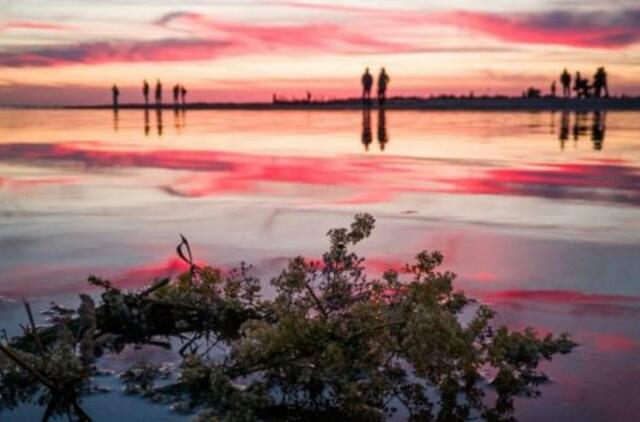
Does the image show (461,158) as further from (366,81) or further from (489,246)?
(366,81)

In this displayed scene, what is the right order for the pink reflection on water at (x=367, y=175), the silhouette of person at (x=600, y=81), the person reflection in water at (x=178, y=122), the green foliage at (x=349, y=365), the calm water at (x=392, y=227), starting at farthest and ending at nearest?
the silhouette of person at (x=600, y=81), the person reflection in water at (x=178, y=122), the pink reflection on water at (x=367, y=175), the calm water at (x=392, y=227), the green foliage at (x=349, y=365)

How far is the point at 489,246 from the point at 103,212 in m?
6.24

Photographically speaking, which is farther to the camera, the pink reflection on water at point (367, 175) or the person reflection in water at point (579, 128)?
the person reflection in water at point (579, 128)

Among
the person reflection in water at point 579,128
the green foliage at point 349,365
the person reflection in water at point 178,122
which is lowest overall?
the green foliage at point 349,365

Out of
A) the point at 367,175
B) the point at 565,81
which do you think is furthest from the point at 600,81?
the point at 367,175

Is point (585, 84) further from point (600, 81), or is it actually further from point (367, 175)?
point (367, 175)

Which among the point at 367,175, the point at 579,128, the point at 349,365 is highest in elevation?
the point at 579,128

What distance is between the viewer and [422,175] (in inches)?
722

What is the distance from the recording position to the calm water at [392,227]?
671cm

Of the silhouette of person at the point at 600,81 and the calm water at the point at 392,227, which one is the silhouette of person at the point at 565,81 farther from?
the calm water at the point at 392,227

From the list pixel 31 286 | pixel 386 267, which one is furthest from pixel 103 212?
pixel 386 267

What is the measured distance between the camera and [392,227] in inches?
438

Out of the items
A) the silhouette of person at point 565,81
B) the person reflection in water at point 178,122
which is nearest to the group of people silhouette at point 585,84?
the silhouette of person at point 565,81

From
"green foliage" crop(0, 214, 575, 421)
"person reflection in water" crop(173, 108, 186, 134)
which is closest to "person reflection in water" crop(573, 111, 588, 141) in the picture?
"person reflection in water" crop(173, 108, 186, 134)
